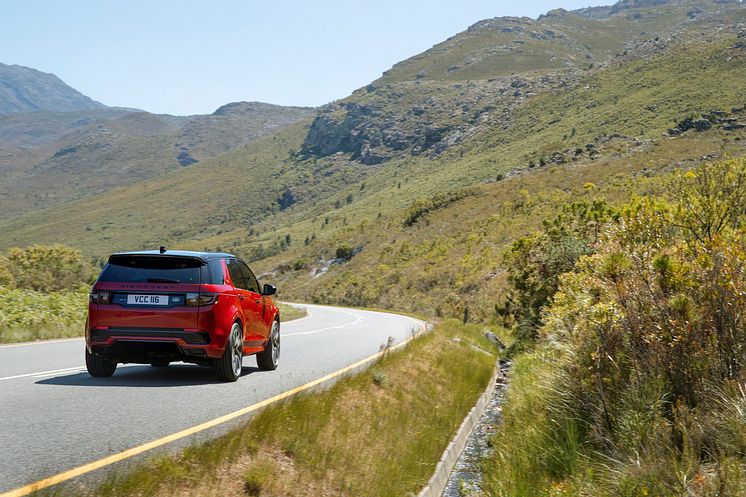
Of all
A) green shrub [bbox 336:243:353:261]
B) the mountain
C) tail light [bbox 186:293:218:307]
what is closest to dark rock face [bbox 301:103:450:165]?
the mountain

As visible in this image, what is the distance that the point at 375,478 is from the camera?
680 cm

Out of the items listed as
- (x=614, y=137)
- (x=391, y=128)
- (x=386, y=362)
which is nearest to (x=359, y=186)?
(x=391, y=128)

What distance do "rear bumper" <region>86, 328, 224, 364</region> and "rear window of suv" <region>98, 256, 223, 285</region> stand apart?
0.67 metres

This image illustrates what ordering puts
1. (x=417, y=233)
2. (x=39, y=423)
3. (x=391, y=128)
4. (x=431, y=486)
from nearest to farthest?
(x=39, y=423) < (x=431, y=486) < (x=417, y=233) < (x=391, y=128)

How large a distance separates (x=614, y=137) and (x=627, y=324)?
83648mm

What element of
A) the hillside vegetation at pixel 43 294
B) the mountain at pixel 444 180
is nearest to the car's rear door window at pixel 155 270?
the hillside vegetation at pixel 43 294

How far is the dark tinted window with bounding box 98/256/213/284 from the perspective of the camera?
29.3ft

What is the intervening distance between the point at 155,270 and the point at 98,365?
5.15ft

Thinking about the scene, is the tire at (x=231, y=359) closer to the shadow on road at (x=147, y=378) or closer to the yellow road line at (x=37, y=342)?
the shadow on road at (x=147, y=378)

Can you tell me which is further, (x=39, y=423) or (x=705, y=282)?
(x=705, y=282)

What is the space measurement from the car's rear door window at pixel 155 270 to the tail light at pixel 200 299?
0.20m

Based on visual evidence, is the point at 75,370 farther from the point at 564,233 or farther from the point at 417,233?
the point at 417,233

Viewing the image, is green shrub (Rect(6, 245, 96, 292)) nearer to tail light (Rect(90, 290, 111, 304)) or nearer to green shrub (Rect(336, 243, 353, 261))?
tail light (Rect(90, 290, 111, 304))

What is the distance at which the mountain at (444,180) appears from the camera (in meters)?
61.3
